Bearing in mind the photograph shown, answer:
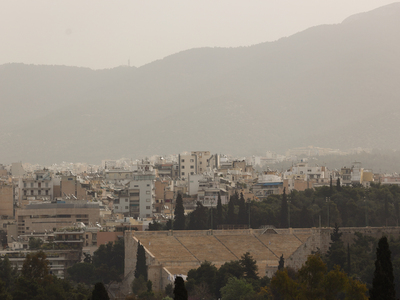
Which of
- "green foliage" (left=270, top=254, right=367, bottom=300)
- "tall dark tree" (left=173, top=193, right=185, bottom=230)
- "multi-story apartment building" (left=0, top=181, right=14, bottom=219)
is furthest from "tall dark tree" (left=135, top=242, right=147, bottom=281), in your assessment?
"multi-story apartment building" (left=0, top=181, right=14, bottom=219)

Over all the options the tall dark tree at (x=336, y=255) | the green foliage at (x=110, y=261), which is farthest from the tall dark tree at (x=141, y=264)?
the tall dark tree at (x=336, y=255)

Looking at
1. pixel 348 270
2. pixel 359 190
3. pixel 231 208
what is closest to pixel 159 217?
pixel 231 208

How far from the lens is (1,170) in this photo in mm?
142000

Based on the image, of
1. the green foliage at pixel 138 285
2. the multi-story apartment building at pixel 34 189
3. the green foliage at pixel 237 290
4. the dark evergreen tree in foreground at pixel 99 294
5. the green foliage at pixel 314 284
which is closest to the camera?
the dark evergreen tree in foreground at pixel 99 294

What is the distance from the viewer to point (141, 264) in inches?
2405

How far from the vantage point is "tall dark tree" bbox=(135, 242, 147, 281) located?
60.3 metres

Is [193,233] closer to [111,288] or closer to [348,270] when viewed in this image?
[111,288]

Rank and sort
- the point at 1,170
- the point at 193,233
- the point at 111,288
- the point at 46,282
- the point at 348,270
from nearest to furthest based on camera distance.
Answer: the point at 46,282, the point at 348,270, the point at 111,288, the point at 193,233, the point at 1,170

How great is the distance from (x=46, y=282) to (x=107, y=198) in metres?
51.4

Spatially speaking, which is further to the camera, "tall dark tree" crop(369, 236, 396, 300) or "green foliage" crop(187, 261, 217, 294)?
Answer: "green foliage" crop(187, 261, 217, 294)

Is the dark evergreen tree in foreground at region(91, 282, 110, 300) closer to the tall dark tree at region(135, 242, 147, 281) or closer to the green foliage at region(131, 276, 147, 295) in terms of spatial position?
the green foliage at region(131, 276, 147, 295)

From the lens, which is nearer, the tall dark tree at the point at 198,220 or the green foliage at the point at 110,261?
the green foliage at the point at 110,261

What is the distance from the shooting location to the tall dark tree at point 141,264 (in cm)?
6031

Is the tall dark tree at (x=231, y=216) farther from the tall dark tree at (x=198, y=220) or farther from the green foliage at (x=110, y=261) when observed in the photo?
the green foliage at (x=110, y=261)
